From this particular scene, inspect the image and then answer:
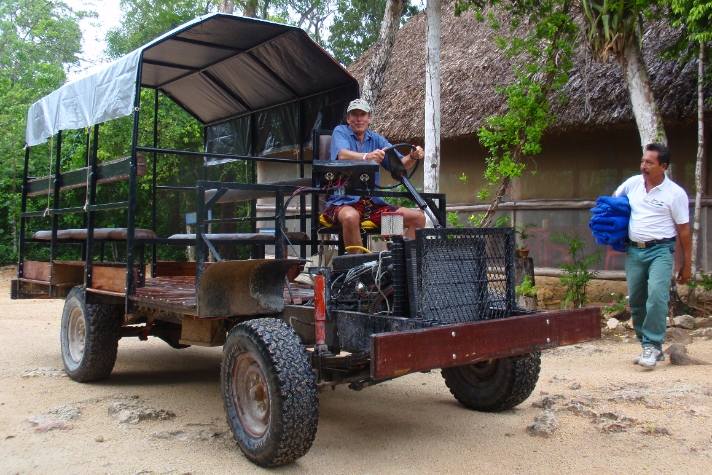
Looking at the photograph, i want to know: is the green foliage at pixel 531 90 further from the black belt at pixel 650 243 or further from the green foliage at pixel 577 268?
the black belt at pixel 650 243

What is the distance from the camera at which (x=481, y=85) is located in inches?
431

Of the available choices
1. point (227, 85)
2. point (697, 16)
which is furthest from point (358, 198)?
point (697, 16)

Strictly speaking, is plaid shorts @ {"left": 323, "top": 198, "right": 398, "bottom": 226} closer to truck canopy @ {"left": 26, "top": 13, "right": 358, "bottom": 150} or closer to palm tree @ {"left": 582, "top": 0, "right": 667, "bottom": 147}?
truck canopy @ {"left": 26, "top": 13, "right": 358, "bottom": 150}

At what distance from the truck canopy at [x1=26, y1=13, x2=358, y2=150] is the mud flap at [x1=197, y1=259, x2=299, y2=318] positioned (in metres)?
1.85

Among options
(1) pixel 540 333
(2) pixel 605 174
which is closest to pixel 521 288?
(2) pixel 605 174

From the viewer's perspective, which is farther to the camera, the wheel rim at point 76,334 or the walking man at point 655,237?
the wheel rim at point 76,334

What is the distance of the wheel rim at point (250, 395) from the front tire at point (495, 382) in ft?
5.29

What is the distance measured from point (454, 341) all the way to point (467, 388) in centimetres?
151

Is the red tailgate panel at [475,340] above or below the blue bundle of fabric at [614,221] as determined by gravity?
below

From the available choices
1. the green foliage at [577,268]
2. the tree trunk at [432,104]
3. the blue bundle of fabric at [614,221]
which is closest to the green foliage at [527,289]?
the green foliage at [577,268]

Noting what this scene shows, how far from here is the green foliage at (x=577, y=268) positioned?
9.09m

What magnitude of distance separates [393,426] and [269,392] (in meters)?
1.23

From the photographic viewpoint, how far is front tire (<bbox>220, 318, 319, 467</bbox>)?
352 cm

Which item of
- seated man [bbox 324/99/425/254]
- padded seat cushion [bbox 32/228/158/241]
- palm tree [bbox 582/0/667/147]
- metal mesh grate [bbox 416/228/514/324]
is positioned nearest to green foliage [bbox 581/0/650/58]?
palm tree [bbox 582/0/667/147]
